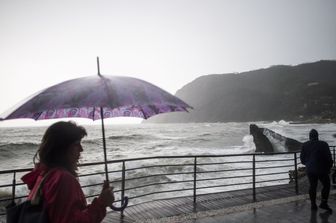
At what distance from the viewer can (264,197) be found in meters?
7.90

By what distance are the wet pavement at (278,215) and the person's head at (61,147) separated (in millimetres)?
4697

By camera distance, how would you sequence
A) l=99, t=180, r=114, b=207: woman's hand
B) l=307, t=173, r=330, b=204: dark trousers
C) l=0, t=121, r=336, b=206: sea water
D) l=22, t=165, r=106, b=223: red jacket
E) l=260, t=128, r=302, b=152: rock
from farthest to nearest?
l=0, t=121, r=336, b=206: sea water, l=260, t=128, r=302, b=152: rock, l=307, t=173, r=330, b=204: dark trousers, l=99, t=180, r=114, b=207: woman's hand, l=22, t=165, r=106, b=223: red jacket

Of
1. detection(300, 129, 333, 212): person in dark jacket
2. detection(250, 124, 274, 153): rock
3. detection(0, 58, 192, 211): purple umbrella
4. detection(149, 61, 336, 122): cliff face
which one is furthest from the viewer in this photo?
detection(149, 61, 336, 122): cliff face

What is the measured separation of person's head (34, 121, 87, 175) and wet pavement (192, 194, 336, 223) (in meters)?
4.70

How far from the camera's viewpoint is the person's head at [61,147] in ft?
6.48

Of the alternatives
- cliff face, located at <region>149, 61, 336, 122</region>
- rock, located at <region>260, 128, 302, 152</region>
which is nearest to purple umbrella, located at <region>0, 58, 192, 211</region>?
rock, located at <region>260, 128, 302, 152</region>

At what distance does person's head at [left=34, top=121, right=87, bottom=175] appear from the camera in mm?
1974

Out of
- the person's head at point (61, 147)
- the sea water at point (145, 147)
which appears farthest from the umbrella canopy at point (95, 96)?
the sea water at point (145, 147)

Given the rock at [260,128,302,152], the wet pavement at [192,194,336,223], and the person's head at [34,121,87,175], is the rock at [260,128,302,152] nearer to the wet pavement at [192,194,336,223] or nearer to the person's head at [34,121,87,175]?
the wet pavement at [192,194,336,223]

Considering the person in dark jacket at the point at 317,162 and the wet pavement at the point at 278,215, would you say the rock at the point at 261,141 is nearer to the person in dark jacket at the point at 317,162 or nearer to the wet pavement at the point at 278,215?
the wet pavement at the point at 278,215

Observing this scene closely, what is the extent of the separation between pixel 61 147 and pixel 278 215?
582cm

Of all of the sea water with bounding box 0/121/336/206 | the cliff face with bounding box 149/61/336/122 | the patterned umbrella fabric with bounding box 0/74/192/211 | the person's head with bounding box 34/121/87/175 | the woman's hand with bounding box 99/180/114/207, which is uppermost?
the cliff face with bounding box 149/61/336/122

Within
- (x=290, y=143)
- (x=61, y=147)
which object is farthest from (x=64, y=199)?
(x=290, y=143)

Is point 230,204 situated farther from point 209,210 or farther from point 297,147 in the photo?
point 297,147
